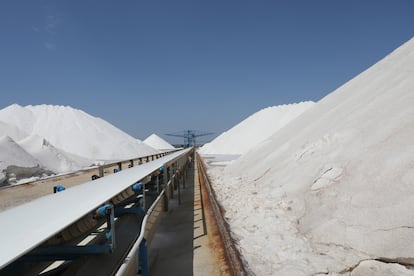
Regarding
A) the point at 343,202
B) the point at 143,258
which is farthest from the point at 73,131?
the point at 343,202

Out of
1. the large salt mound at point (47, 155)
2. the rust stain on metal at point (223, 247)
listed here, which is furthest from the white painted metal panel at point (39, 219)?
the large salt mound at point (47, 155)

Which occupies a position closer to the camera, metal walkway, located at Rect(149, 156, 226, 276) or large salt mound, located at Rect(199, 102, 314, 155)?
metal walkway, located at Rect(149, 156, 226, 276)

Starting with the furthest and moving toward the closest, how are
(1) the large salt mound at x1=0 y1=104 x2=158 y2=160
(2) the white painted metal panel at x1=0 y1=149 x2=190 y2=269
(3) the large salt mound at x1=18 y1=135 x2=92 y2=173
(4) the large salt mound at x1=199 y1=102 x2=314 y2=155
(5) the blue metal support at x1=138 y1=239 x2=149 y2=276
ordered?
1. (4) the large salt mound at x1=199 y1=102 x2=314 y2=155
2. (1) the large salt mound at x1=0 y1=104 x2=158 y2=160
3. (3) the large salt mound at x1=18 y1=135 x2=92 y2=173
4. (5) the blue metal support at x1=138 y1=239 x2=149 y2=276
5. (2) the white painted metal panel at x1=0 y1=149 x2=190 y2=269

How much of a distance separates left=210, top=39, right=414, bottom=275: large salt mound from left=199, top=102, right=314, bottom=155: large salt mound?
93.8 feet

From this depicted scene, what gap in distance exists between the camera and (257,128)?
38875mm

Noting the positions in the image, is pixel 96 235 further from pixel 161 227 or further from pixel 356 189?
pixel 356 189

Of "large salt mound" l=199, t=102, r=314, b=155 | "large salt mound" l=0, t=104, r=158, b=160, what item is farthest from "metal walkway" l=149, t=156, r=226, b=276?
"large salt mound" l=199, t=102, r=314, b=155

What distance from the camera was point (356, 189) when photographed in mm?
4043

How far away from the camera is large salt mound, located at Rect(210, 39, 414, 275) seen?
293cm

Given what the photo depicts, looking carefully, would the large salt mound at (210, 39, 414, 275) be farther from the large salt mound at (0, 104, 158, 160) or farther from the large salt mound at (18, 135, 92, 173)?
the large salt mound at (0, 104, 158, 160)

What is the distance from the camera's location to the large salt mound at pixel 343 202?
2932mm

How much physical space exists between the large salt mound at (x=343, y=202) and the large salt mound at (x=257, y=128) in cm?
2859

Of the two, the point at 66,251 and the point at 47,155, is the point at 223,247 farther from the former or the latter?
the point at 47,155

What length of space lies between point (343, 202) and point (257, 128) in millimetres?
35493
